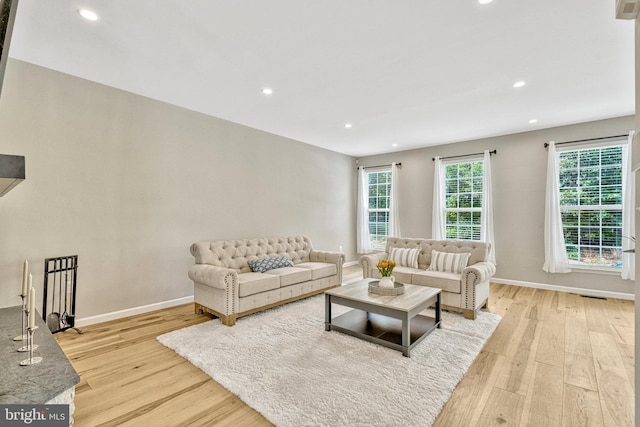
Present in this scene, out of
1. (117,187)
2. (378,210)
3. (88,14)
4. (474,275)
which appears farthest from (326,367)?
(378,210)

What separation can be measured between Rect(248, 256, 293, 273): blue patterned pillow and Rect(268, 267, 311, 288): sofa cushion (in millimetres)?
84

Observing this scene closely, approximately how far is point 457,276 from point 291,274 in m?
2.12

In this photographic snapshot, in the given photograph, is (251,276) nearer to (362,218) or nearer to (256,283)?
(256,283)

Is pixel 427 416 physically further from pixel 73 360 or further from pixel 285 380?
pixel 73 360

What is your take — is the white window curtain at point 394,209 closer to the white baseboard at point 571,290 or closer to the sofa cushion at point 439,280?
the white baseboard at point 571,290

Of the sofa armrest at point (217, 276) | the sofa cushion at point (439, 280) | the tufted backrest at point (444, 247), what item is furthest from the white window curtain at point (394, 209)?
the sofa armrest at point (217, 276)

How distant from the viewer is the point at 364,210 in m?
7.16

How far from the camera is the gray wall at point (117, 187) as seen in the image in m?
2.91

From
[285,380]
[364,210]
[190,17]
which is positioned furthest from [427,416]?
[364,210]

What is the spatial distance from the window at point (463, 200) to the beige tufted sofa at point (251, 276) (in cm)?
260

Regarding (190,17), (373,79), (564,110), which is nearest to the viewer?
(190,17)

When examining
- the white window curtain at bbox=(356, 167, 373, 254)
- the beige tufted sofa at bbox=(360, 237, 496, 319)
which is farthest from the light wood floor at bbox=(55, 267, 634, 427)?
the white window curtain at bbox=(356, 167, 373, 254)

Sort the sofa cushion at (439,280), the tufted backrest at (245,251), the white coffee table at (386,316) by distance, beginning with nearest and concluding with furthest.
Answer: the white coffee table at (386,316)
the sofa cushion at (439,280)
the tufted backrest at (245,251)

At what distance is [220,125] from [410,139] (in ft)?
11.2
